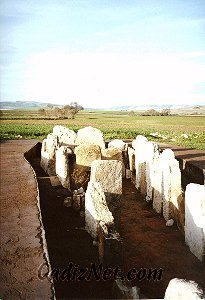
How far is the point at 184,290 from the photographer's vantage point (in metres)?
2.37

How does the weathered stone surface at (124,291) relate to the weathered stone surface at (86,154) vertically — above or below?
below

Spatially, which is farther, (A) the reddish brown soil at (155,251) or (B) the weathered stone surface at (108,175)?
→ (B) the weathered stone surface at (108,175)

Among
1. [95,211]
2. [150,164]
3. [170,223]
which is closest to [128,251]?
[95,211]

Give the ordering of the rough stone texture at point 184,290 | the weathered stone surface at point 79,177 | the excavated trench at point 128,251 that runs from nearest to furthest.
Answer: the rough stone texture at point 184,290 → the excavated trench at point 128,251 → the weathered stone surface at point 79,177

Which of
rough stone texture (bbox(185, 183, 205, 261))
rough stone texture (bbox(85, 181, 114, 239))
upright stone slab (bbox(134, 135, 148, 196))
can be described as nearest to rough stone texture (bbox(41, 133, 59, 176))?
upright stone slab (bbox(134, 135, 148, 196))

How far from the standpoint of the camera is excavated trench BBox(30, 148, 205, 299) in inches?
142

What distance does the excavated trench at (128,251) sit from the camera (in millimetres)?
3604

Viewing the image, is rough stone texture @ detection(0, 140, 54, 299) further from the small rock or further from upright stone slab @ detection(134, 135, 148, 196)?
upright stone slab @ detection(134, 135, 148, 196)

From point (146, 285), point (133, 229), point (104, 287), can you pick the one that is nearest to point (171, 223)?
point (133, 229)

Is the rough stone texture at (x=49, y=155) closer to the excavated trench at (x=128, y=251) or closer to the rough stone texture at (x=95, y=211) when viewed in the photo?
the excavated trench at (x=128, y=251)

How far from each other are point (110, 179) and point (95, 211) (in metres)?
1.28

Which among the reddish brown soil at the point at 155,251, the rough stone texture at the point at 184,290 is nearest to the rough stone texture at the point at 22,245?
the rough stone texture at the point at 184,290

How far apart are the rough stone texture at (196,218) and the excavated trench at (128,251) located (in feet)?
0.54

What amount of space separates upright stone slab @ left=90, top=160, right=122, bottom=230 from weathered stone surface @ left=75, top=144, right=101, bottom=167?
8.38ft
